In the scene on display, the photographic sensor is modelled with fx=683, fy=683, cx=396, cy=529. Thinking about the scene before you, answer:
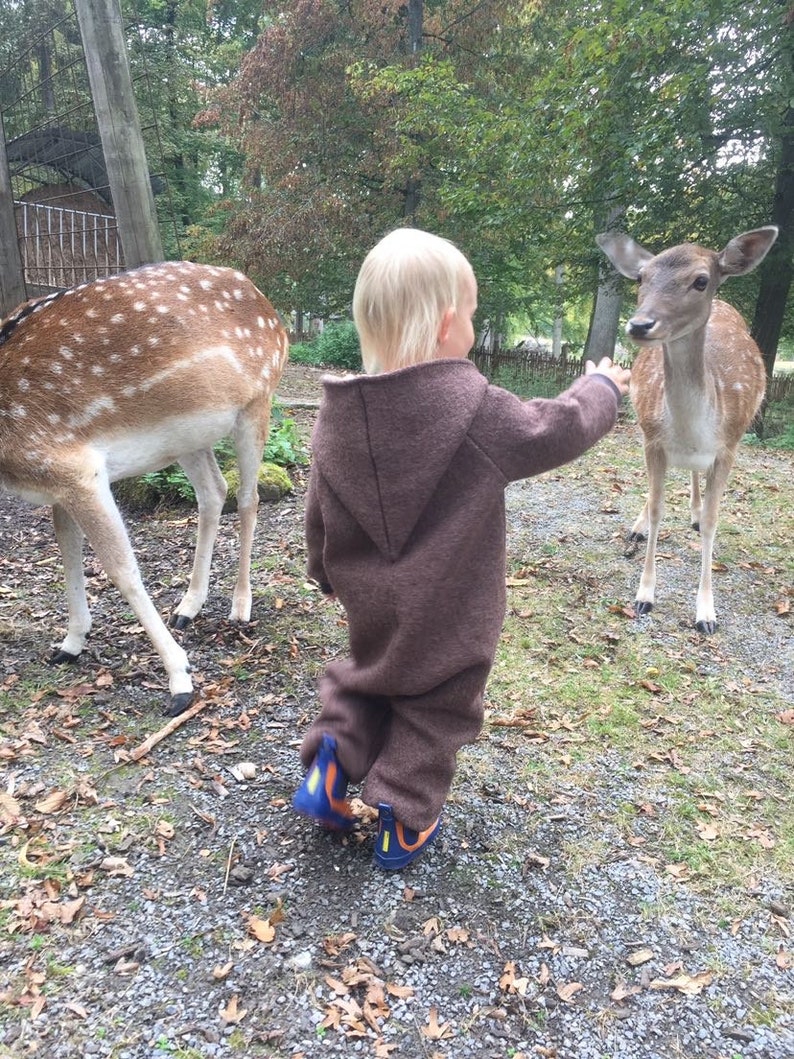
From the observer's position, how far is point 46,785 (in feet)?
8.45

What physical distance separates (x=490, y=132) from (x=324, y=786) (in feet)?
34.6

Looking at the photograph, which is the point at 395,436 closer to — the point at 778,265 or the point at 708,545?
the point at 708,545

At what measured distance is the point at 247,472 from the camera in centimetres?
367

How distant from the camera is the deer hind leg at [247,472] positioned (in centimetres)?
354

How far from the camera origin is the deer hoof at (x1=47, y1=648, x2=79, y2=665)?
11.1 feet

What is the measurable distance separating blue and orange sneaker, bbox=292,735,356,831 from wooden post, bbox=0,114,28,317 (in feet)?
18.4

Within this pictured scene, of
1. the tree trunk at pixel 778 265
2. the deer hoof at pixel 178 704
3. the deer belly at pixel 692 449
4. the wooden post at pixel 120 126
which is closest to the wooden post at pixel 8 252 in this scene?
the wooden post at pixel 120 126

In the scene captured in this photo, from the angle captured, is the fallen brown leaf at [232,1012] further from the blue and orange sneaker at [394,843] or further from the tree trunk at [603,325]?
the tree trunk at [603,325]

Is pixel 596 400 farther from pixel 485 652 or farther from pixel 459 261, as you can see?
pixel 485 652

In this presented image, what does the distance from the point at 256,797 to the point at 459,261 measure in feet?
6.59

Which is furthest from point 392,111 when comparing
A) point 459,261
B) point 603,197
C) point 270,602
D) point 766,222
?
point 459,261

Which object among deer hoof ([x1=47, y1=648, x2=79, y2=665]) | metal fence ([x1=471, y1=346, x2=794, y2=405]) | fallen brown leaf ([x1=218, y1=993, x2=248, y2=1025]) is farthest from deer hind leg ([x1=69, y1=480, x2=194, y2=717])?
metal fence ([x1=471, y1=346, x2=794, y2=405])

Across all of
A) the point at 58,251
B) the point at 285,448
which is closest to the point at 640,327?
the point at 285,448

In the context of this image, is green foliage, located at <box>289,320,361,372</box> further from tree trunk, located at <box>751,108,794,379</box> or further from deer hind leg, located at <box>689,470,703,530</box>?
deer hind leg, located at <box>689,470,703,530</box>
